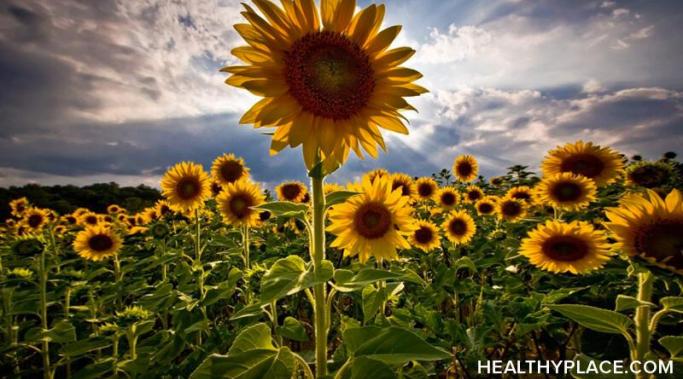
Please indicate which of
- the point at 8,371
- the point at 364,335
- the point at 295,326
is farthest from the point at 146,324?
the point at 364,335

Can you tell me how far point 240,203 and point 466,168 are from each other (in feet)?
23.0

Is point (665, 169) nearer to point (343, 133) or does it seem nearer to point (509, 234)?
point (509, 234)

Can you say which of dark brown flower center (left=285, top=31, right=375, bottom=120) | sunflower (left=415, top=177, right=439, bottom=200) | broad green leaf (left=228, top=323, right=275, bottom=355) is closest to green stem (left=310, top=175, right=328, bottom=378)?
broad green leaf (left=228, top=323, right=275, bottom=355)

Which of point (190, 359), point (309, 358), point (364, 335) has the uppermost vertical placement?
point (364, 335)

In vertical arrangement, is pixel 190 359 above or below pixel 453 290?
below

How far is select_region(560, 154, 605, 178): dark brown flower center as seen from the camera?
4.87 meters

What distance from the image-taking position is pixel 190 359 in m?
2.80

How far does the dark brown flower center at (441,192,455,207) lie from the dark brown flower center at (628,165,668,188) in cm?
381

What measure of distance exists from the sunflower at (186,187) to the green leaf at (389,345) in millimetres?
3884

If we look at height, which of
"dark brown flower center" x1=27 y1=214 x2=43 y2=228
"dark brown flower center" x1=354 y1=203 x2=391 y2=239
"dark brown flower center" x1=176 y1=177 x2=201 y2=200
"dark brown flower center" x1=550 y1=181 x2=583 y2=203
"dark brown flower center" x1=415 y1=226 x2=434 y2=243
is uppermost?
"dark brown flower center" x1=550 y1=181 x2=583 y2=203

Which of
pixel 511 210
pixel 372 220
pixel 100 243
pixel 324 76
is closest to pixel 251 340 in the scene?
pixel 324 76

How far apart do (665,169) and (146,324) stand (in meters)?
5.41

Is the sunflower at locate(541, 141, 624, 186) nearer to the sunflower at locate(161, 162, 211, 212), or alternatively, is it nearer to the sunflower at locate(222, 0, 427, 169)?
the sunflower at locate(222, 0, 427, 169)

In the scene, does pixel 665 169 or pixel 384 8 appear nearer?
pixel 384 8
